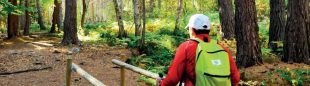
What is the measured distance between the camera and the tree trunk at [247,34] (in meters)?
11.4

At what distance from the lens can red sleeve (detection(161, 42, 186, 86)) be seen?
13.2ft

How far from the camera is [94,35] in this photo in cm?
2519

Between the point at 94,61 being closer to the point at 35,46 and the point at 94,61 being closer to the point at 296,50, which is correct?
the point at 35,46

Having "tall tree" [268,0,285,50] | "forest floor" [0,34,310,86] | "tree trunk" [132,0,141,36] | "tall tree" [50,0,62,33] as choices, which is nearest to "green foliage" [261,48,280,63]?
"forest floor" [0,34,310,86]

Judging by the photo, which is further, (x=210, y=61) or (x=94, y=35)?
(x=94, y=35)

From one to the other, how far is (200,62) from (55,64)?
11.1 metres

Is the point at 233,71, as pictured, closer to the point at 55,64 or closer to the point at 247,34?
the point at 247,34

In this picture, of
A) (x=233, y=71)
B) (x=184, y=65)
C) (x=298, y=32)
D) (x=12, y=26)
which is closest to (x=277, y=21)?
(x=298, y=32)

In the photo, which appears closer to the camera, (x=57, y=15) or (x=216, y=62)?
(x=216, y=62)

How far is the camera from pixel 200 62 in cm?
398

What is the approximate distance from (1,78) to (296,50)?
8.34 m

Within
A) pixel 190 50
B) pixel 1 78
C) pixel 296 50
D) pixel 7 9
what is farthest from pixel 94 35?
pixel 190 50

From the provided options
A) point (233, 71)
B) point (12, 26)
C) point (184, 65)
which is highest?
point (184, 65)

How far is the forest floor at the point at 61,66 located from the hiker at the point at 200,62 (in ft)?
20.8
